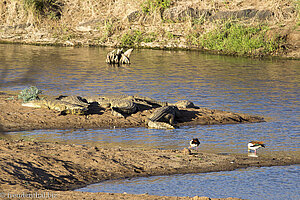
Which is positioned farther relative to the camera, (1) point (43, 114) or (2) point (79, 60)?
(2) point (79, 60)

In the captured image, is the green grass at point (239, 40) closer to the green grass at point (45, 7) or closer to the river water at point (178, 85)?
the river water at point (178, 85)

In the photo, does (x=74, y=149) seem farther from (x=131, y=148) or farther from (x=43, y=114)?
(x=43, y=114)

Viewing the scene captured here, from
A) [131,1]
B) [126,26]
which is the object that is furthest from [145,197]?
[131,1]

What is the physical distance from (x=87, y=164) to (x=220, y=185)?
2203 mm

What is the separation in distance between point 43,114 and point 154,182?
205 inches

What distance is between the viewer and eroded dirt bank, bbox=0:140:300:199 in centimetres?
652

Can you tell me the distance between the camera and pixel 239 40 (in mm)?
25781

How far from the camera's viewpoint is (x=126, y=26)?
31938 mm

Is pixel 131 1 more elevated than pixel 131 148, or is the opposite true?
pixel 131 1

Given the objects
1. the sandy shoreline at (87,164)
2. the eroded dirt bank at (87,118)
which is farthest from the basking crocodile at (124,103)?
the sandy shoreline at (87,164)

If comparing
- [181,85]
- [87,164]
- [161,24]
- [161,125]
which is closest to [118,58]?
[181,85]

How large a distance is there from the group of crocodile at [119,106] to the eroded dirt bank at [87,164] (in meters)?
2.49

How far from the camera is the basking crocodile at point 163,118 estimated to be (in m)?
10.9

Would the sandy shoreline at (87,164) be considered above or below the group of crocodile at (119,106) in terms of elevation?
below
